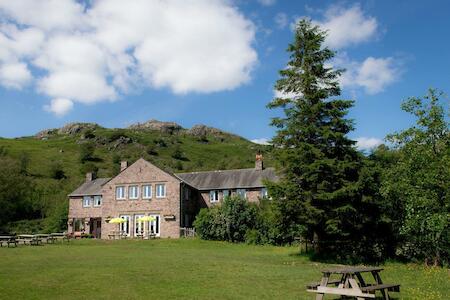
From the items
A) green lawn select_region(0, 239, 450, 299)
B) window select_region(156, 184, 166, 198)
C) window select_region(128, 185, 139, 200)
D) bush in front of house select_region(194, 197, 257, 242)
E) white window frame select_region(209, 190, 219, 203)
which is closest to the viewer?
green lawn select_region(0, 239, 450, 299)

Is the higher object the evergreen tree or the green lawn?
the evergreen tree

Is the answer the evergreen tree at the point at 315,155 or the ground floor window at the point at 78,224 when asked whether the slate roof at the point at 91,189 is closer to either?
the ground floor window at the point at 78,224

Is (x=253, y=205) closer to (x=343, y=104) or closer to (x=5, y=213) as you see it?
(x=343, y=104)

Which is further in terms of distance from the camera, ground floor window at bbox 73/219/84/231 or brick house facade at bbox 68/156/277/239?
ground floor window at bbox 73/219/84/231

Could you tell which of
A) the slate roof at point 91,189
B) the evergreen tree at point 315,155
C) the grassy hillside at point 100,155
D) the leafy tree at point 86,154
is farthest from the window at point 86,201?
the leafy tree at point 86,154

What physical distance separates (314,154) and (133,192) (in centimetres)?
3011

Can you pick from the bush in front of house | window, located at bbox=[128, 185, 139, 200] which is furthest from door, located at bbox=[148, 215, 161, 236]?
the bush in front of house

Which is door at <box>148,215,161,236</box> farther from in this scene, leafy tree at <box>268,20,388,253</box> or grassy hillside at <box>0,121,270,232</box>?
leafy tree at <box>268,20,388,253</box>

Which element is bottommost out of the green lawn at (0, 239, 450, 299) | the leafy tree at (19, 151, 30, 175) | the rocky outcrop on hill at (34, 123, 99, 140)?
the green lawn at (0, 239, 450, 299)

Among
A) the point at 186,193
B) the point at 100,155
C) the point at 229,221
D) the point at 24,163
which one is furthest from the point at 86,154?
the point at 229,221

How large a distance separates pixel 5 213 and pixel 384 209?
52314 millimetres

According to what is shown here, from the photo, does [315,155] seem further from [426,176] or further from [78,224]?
[78,224]

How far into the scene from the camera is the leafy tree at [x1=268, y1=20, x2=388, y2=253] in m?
25.7

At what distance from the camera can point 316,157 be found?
26.5m
